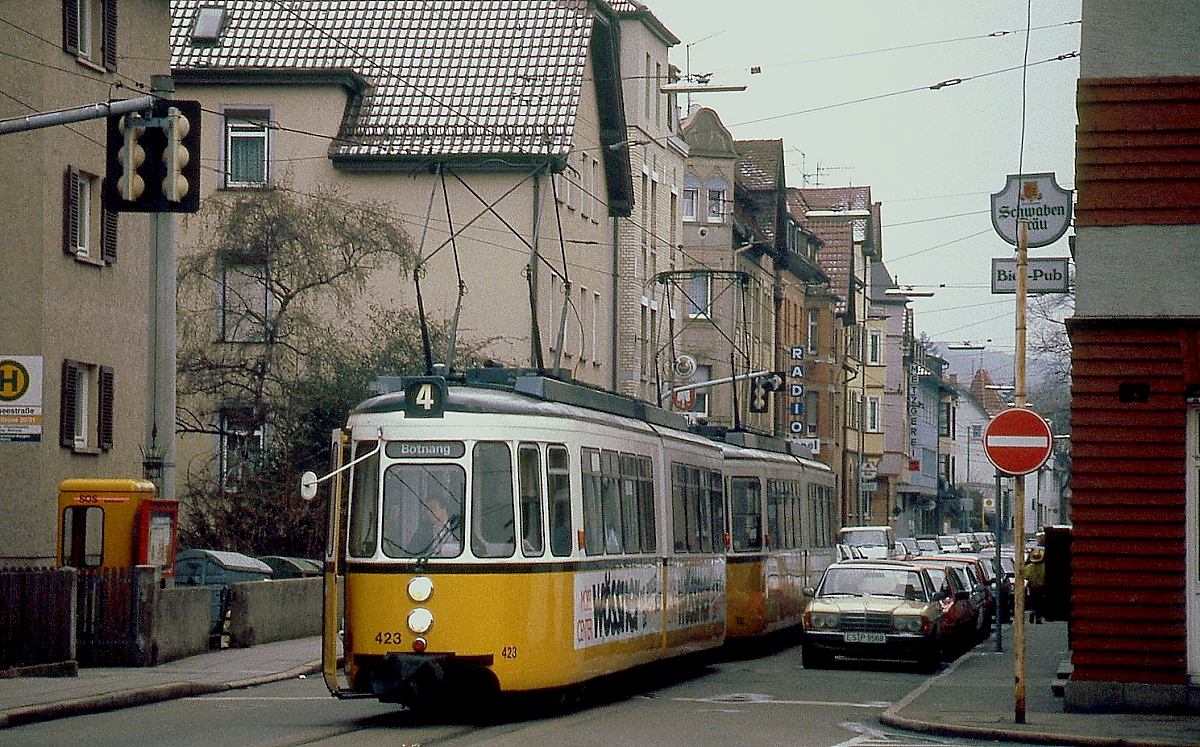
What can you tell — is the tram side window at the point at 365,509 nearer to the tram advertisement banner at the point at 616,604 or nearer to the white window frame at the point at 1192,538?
the tram advertisement banner at the point at 616,604

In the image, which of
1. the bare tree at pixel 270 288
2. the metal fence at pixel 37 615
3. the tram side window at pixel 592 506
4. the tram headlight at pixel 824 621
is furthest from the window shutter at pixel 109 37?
the tram side window at pixel 592 506

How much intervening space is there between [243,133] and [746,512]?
74.2ft

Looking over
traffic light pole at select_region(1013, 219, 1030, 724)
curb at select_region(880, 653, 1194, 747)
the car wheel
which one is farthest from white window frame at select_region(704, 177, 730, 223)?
traffic light pole at select_region(1013, 219, 1030, 724)

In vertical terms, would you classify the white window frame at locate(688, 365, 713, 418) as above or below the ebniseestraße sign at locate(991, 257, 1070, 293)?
above

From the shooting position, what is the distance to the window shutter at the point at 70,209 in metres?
30.8

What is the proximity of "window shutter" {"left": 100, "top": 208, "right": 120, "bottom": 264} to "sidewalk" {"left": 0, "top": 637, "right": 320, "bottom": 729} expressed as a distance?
7.62m

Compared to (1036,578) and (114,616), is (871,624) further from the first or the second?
(1036,578)

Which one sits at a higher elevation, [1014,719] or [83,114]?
[83,114]

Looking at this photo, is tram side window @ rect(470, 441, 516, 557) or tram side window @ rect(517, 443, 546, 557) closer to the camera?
tram side window @ rect(470, 441, 516, 557)

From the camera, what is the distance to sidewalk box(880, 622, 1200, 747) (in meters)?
16.7

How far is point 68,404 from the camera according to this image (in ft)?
102

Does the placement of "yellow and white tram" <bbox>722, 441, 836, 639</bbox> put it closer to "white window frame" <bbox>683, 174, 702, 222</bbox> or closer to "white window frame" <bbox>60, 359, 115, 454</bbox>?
"white window frame" <bbox>60, 359, 115, 454</bbox>

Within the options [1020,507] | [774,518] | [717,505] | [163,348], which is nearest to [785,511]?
[774,518]

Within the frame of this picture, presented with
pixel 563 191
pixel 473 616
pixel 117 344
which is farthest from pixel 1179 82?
pixel 563 191
